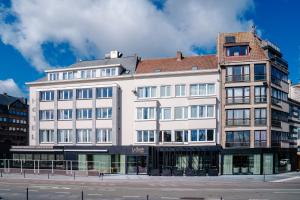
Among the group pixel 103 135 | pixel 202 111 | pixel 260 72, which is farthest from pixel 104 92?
pixel 260 72

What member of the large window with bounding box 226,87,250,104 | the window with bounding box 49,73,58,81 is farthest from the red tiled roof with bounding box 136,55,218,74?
the window with bounding box 49,73,58,81

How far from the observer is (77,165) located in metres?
56.3

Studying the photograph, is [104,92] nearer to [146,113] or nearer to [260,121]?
[146,113]

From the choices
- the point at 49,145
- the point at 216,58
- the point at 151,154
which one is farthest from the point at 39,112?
the point at 216,58

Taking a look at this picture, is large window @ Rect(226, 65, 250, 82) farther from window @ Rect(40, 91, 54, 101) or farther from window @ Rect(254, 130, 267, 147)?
window @ Rect(40, 91, 54, 101)

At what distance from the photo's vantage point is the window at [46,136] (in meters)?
59.0

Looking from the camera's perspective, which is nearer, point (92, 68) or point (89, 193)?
point (89, 193)

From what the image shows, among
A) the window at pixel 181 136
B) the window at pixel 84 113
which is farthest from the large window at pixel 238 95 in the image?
the window at pixel 84 113

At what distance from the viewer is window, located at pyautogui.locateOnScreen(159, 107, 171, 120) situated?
53.2 meters

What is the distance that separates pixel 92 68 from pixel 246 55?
20725 mm

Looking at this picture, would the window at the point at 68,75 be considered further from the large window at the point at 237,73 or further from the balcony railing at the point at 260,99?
the balcony railing at the point at 260,99

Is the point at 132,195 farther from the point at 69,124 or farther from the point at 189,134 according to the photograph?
the point at 69,124

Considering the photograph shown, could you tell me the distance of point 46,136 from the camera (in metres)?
59.3

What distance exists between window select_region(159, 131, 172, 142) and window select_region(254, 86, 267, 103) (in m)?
11.4
